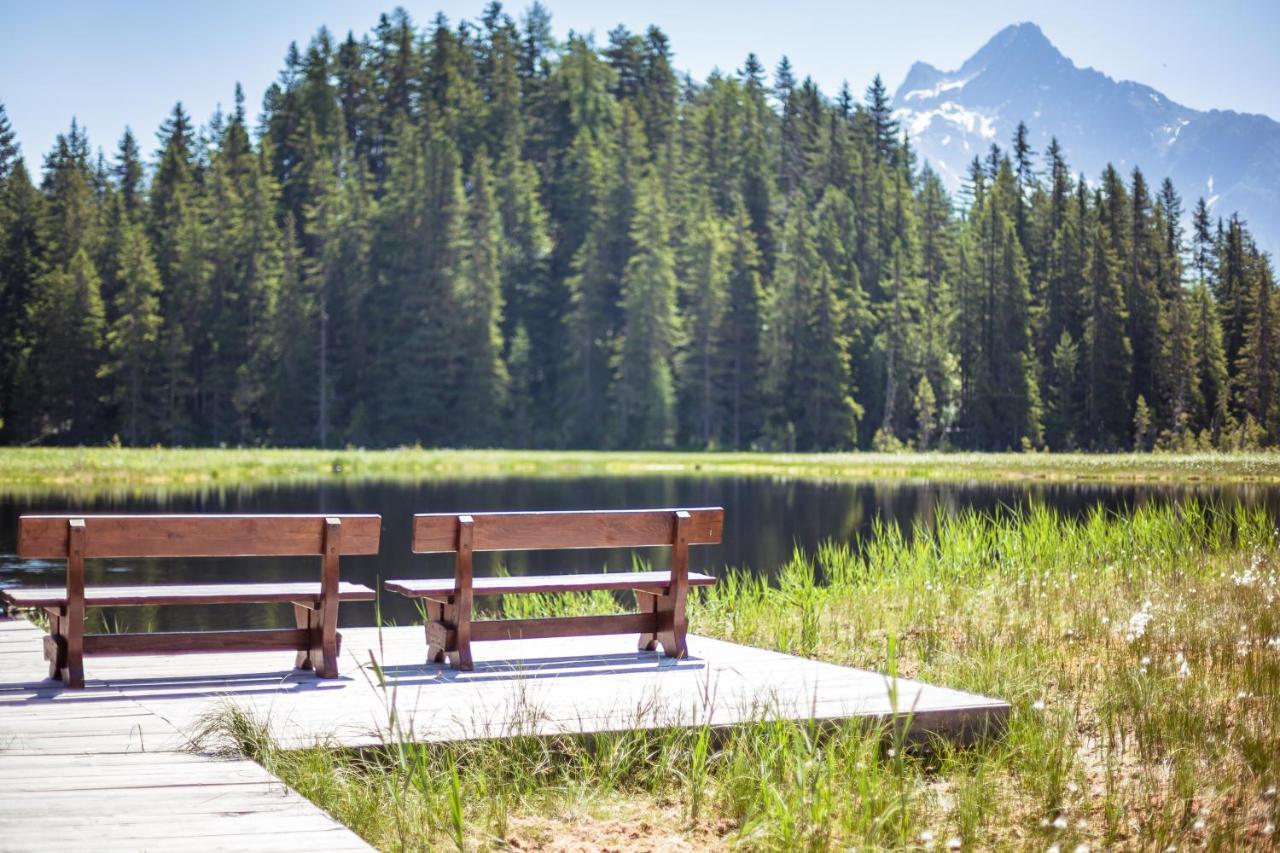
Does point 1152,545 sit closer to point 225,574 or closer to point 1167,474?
point 225,574

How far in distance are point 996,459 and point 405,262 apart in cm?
3770

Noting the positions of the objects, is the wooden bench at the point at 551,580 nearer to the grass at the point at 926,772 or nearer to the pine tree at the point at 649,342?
the grass at the point at 926,772

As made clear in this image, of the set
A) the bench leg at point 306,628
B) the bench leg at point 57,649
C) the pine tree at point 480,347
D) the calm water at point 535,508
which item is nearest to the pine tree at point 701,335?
the pine tree at point 480,347

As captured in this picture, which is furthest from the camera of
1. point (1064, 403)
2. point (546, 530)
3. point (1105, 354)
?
point (1064, 403)

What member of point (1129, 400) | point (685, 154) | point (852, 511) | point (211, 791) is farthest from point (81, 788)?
point (685, 154)

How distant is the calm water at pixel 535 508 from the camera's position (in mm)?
18359

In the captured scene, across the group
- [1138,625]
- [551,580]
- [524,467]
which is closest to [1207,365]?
[524,467]

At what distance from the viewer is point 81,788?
491cm

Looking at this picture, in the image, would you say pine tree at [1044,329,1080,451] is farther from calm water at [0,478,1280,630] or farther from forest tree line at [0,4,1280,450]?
calm water at [0,478,1280,630]

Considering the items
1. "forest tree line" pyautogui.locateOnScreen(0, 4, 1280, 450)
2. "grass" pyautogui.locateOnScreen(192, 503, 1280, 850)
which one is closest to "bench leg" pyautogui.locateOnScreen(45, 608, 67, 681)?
"grass" pyautogui.locateOnScreen(192, 503, 1280, 850)

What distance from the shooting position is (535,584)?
8016 mm

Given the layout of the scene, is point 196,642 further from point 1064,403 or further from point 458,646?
point 1064,403

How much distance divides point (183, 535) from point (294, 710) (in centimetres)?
115

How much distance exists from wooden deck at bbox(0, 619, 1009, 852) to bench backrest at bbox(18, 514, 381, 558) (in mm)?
641
